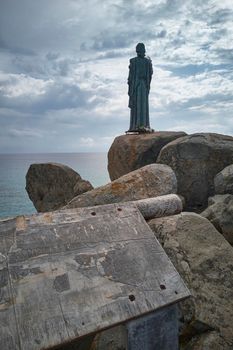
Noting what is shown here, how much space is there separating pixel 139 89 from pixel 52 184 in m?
5.79

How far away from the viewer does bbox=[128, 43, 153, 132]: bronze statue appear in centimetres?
1371

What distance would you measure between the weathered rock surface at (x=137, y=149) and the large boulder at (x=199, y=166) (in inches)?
89.8

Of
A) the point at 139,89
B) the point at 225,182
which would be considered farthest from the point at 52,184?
the point at 225,182

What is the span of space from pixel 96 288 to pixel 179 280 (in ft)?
2.59

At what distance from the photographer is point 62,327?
222 cm

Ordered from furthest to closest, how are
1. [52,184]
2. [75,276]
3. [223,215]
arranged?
[52,184] → [223,215] → [75,276]

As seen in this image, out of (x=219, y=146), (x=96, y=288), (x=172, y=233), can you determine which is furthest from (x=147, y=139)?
(x=96, y=288)

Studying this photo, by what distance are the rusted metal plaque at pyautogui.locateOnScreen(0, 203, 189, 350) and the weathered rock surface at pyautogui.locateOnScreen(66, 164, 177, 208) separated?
161cm

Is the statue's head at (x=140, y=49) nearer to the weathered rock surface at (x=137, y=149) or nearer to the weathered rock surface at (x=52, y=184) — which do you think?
the weathered rock surface at (x=137, y=149)

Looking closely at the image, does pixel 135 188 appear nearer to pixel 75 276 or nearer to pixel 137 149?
pixel 75 276

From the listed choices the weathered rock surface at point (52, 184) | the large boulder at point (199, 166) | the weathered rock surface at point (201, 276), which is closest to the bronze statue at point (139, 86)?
the weathered rock surface at point (52, 184)

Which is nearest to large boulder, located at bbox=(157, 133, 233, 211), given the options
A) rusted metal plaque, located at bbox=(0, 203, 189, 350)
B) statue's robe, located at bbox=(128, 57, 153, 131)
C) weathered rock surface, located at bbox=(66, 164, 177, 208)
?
weathered rock surface, located at bbox=(66, 164, 177, 208)

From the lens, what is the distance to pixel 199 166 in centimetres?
837

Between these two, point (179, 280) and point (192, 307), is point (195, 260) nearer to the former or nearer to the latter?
point (192, 307)
